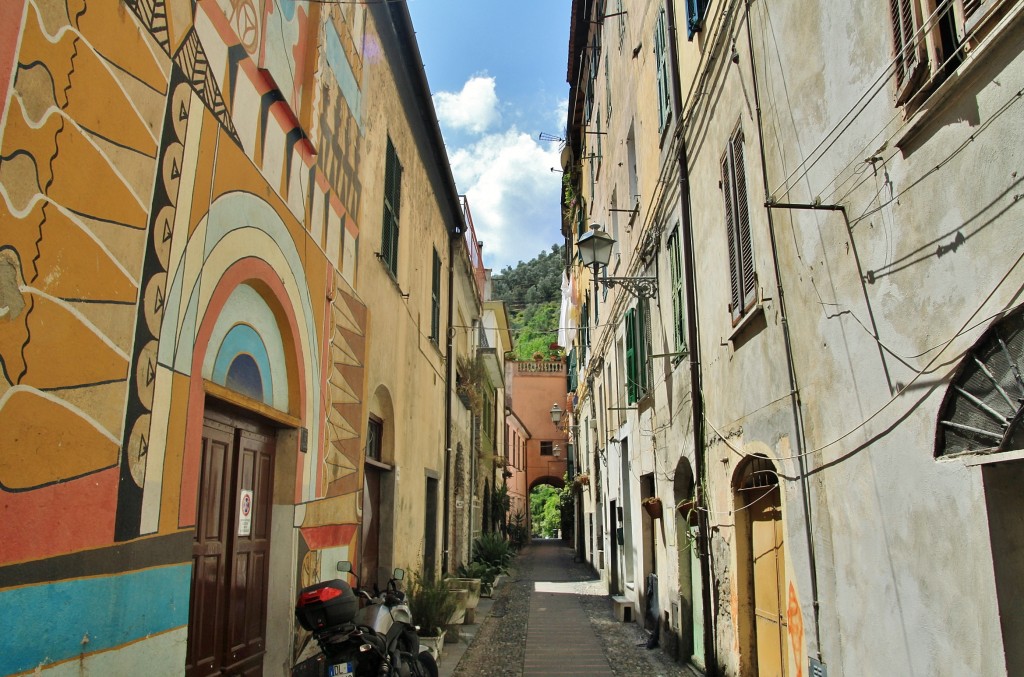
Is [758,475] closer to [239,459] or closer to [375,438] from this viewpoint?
[239,459]

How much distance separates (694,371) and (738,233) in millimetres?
1822

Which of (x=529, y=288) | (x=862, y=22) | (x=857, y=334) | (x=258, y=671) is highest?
(x=529, y=288)

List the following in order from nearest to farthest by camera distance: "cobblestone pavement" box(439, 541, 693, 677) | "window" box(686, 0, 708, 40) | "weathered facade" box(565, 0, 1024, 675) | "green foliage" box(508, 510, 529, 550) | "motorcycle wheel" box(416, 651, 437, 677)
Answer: "weathered facade" box(565, 0, 1024, 675) → "motorcycle wheel" box(416, 651, 437, 677) → "window" box(686, 0, 708, 40) → "cobblestone pavement" box(439, 541, 693, 677) → "green foliage" box(508, 510, 529, 550)

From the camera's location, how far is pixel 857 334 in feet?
13.0

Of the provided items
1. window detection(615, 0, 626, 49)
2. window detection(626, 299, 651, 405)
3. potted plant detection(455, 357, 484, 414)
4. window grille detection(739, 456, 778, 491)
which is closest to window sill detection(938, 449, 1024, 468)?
window grille detection(739, 456, 778, 491)

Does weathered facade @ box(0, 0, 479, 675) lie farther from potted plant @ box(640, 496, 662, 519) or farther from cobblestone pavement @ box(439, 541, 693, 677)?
potted plant @ box(640, 496, 662, 519)

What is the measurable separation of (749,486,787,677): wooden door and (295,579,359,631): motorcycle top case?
10.4 feet

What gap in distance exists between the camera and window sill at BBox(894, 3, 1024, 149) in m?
2.60

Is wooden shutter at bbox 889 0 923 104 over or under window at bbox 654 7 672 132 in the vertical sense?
under

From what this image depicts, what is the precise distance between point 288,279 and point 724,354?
3.76 meters

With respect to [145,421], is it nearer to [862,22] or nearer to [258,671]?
[258,671]

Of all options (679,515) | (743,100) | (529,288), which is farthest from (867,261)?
(529,288)

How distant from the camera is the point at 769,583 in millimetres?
5914

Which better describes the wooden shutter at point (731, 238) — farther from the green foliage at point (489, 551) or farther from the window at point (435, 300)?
the green foliage at point (489, 551)
